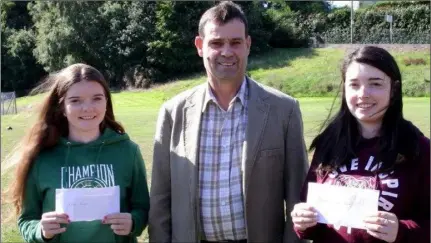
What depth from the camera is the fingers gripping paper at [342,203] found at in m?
2.63

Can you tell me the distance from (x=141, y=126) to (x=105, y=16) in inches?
150

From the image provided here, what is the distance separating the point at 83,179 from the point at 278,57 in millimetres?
8596

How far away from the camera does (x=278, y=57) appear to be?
37.0ft

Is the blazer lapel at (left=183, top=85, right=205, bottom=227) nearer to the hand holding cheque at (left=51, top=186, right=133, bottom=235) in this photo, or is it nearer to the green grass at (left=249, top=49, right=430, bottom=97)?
the hand holding cheque at (left=51, top=186, right=133, bottom=235)

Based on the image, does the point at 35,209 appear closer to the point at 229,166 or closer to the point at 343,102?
the point at 229,166

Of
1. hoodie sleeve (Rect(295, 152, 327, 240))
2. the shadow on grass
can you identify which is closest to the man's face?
hoodie sleeve (Rect(295, 152, 327, 240))

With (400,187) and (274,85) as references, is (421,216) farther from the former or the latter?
(274,85)

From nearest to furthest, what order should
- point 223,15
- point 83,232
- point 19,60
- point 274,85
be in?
point 83,232
point 223,15
point 274,85
point 19,60

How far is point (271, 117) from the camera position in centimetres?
328

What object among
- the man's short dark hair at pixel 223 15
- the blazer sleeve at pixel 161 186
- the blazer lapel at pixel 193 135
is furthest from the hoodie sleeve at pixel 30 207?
the man's short dark hair at pixel 223 15

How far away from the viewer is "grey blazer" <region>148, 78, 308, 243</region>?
3242 mm

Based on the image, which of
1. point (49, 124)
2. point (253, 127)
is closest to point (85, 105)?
point (49, 124)

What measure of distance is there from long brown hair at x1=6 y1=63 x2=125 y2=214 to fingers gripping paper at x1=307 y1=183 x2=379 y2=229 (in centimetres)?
144

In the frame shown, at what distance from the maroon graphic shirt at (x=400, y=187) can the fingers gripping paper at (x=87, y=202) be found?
4.13 ft
